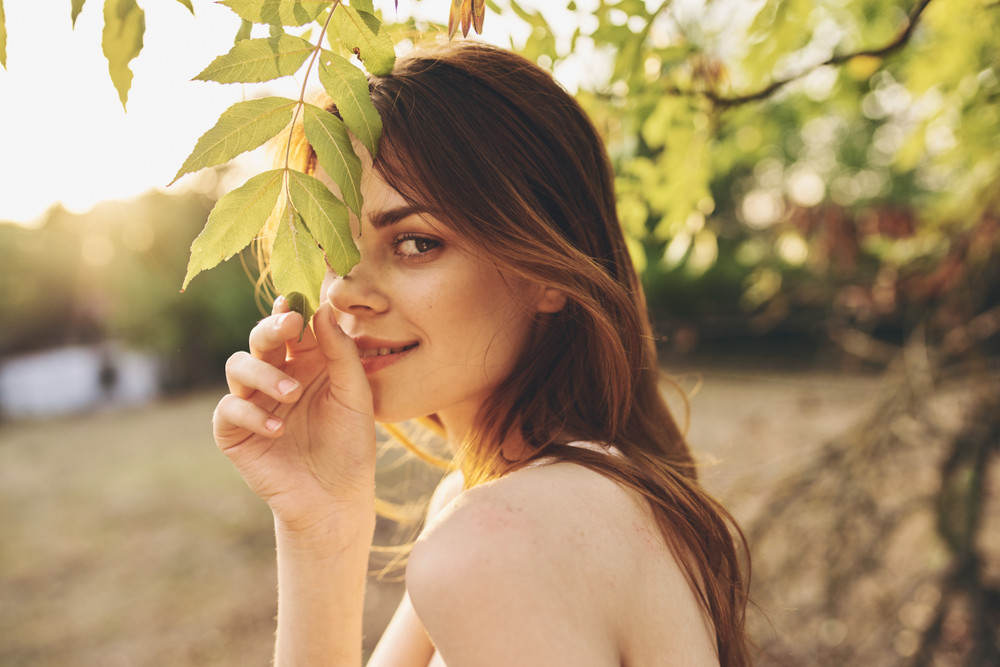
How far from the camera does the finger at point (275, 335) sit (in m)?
1.18

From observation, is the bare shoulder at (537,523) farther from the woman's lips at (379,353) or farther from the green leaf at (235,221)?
the green leaf at (235,221)

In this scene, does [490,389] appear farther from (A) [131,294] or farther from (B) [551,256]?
(A) [131,294]

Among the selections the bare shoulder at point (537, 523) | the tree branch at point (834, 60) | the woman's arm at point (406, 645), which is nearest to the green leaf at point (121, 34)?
the bare shoulder at point (537, 523)

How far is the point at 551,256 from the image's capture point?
1.44 meters

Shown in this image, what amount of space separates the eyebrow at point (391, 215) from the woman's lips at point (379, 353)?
253mm

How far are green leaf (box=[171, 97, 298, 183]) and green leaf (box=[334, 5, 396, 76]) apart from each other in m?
0.13

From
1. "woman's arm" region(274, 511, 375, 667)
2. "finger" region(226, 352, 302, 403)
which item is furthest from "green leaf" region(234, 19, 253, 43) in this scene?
"woman's arm" region(274, 511, 375, 667)

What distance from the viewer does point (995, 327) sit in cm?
349

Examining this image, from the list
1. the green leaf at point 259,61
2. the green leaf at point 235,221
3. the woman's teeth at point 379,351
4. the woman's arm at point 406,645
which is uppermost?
the green leaf at point 259,61

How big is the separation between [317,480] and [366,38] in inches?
35.0

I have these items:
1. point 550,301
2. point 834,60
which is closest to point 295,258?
point 550,301

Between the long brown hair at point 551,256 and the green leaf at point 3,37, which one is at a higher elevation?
the green leaf at point 3,37

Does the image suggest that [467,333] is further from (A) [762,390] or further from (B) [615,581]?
(A) [762,390]

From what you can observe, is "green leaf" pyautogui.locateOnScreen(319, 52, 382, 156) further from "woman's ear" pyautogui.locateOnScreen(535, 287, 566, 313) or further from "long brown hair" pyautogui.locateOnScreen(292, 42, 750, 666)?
"woman's ear" pyautogui.locateOnScreen(535, 287, 566, 313)
